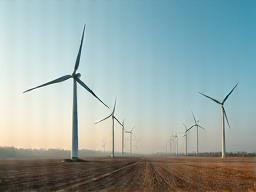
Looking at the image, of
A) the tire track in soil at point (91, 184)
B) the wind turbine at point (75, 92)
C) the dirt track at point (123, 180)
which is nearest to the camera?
the tire track in soil at point (91, 184)

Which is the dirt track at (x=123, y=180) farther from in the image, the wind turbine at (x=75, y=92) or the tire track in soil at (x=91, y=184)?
the wind turbine at (x=75, y=92)

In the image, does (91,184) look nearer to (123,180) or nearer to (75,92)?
(123,180)

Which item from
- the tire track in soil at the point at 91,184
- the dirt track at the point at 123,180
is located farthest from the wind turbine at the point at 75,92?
the tire track in soil at the point at 91,184

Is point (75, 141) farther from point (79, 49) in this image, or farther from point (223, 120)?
point (223, 120)

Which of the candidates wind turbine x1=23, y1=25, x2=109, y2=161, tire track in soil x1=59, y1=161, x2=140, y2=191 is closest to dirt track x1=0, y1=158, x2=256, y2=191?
tire track in soil x1=59, y1=161, x2=140, y2=191

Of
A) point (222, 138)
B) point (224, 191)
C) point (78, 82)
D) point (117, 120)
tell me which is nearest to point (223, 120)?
point (222, 138)

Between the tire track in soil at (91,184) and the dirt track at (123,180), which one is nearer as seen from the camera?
the tire track in soil at (91,184)

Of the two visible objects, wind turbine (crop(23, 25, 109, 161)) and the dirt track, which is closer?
the dirt track

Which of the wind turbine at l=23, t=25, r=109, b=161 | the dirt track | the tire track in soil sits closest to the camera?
the tire track in soil

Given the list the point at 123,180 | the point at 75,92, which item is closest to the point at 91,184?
the point at 123,180

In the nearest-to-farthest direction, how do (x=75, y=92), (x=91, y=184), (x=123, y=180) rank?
(x=91, y=184) → (x=123, y=180) → (x=75, y=92)

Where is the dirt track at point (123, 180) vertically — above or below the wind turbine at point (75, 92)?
below

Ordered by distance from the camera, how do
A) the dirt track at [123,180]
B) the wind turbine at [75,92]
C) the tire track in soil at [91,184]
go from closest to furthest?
the tire track in soil at [91,184] < the dirt track at [123,180] < the wind turbine at [75,92]

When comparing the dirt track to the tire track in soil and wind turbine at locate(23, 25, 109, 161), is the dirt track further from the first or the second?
wind turbine at locate(23, 25, 109, 161)
